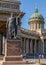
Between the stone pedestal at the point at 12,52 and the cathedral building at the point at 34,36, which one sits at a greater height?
the cathedral building at the point at 34,36

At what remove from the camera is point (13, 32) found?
29.3 metres

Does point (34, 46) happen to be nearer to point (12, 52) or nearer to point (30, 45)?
point (30, 45)

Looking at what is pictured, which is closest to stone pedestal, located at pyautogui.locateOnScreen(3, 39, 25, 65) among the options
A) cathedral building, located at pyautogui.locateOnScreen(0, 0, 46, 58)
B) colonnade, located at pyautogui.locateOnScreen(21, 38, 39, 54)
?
cathedral building, located at pyautogui.locateOnScreen(0, 0, 46, 58)

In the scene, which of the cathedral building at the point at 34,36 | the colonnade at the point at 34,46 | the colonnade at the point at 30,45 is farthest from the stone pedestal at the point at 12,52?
the colonnade at the point at 34,46

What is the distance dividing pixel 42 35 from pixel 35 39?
12.6ft

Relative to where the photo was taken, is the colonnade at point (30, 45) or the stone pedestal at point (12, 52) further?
the colonnade at point (30, 45)

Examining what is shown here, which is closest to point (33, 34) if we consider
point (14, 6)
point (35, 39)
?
point (35, 39)

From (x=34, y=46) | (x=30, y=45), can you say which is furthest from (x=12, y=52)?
(x=34, y=46)

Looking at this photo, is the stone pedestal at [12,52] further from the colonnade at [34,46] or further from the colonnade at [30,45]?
the colonnade at [34,46]

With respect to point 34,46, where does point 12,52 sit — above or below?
below

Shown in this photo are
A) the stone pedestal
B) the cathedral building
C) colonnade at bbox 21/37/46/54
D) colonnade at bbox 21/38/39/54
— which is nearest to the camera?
the stone pedestal

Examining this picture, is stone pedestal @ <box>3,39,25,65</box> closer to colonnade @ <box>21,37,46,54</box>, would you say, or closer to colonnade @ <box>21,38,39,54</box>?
colonnade @ <box>21,38,39,54</box>

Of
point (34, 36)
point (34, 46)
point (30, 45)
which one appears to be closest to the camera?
point (30, 45)

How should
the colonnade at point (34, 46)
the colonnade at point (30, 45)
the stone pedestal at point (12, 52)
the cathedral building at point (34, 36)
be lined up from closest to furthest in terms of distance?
1. the stone pedestal at point (12, 52)
2. the cathedral building at point (34, 36)
3. the colonnade at point (30, 45)
4. the colonnade at point (34, 46)
